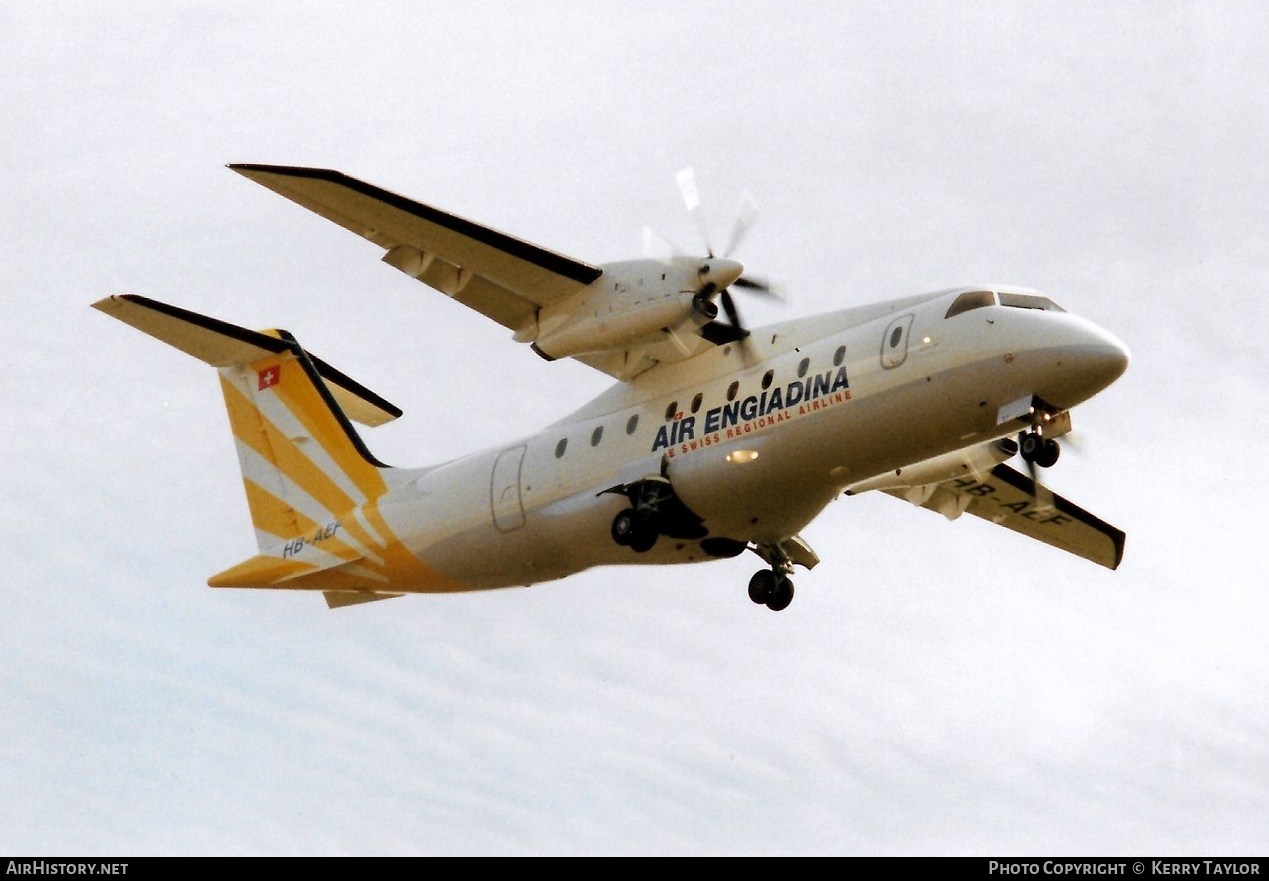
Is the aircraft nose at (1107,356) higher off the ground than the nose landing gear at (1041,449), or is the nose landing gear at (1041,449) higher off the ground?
the aircraft nose at (1107,356)

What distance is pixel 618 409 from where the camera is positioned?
1853cm

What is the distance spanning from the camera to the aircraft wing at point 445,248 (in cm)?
1686

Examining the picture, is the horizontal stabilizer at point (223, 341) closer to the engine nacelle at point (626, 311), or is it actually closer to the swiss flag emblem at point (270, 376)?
the swiss flag emblem at point (270, 376)

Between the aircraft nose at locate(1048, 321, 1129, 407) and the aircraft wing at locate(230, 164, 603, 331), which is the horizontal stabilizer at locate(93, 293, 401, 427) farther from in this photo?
the aircraft nose at locate(1048, 321, 1129, 407)

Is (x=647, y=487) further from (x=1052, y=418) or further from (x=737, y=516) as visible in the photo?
(x=1052, y=418)

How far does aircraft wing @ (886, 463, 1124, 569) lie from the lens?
68.8 feet

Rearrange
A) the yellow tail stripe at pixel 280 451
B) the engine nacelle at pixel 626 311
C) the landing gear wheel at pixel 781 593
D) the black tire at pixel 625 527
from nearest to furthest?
the engine nacelle at pixel 626 311 < the black tire at pixel 625 527 < the landing gear wheel at pixel 781 593 < the yellow tail stripe at pixel 280 451

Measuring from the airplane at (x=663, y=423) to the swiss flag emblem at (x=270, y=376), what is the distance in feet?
2.82

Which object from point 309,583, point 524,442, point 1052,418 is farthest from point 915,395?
point 309,583

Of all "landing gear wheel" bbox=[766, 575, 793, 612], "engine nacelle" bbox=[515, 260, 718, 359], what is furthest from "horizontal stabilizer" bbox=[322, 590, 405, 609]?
"landing gear wheel" bbox=[766, 575, 793, 612]

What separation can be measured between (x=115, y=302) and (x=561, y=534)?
5.51 meters

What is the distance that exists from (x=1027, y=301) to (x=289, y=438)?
954cm

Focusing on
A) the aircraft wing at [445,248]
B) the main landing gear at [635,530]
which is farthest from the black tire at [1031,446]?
the aircraft wing at [445,248]

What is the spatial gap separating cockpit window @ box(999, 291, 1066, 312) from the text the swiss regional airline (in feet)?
5.31
